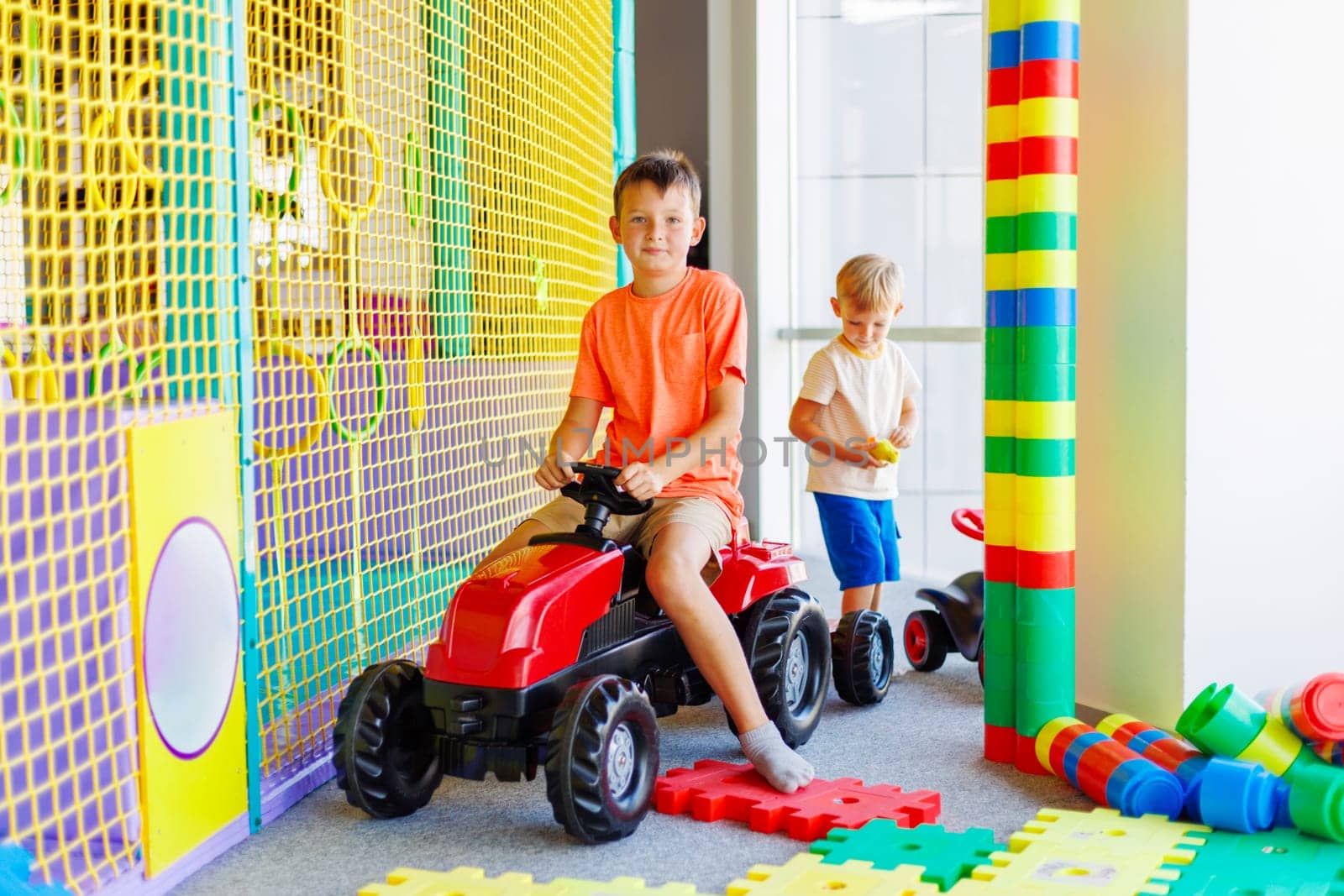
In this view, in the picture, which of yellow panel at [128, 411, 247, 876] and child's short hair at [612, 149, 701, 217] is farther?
child's short hair at [612, 149, 701, 217]

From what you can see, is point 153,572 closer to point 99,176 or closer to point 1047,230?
point 99,176

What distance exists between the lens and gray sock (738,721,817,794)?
7.45 ft

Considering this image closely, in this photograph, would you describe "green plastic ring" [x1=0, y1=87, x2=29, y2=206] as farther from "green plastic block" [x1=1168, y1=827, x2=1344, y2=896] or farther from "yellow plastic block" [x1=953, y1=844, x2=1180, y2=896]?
"green plastic block" [x1=1168, y1=827, x2=1344, y2=896]

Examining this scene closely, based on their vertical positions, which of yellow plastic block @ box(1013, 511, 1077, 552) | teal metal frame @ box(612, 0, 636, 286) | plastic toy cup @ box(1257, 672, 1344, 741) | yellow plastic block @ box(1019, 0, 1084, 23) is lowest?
plastic toy cup @ box(1257, 672, 1344, 741)

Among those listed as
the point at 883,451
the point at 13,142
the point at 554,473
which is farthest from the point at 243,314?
the point at 883,451

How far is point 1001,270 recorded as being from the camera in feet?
8.14

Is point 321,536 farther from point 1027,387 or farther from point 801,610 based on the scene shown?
point 1027,387

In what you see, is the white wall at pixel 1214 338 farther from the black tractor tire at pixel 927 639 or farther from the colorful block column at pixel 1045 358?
the black tractor tire at pixel 927 639

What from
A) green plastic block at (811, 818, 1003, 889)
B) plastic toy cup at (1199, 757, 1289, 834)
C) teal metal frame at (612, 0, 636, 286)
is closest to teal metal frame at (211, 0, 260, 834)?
green plastic block at (811, 818, 1003, 889)

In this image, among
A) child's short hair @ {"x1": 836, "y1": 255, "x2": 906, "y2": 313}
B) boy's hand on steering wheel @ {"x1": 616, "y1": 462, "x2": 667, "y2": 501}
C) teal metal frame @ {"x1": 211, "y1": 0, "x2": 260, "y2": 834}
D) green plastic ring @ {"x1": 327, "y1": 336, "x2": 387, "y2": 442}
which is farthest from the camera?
child's short hair @ {"x1": 836, "y1": 255, "x2": 906, "y2": 313}

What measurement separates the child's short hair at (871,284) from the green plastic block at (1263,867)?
59.5 inches

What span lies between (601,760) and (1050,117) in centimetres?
140

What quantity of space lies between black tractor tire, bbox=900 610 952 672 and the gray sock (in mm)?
917

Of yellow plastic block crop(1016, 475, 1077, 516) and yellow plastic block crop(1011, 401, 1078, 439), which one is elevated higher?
yellow plastic block crop(1011, 401, 1078, 439)
